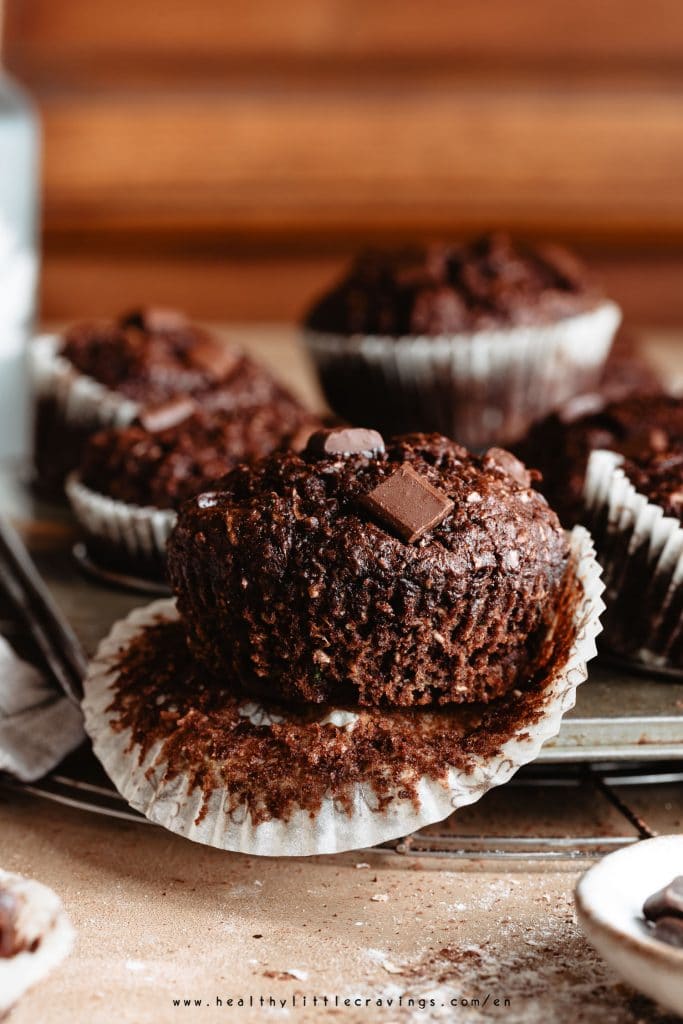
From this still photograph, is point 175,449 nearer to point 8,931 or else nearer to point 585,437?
point 585,437

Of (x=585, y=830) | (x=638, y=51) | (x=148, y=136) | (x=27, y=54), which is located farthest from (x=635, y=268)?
(x=585, y=830)

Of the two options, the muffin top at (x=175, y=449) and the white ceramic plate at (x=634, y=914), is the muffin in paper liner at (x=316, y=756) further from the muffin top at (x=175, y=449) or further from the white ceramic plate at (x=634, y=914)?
the muffin top at (x=175, y=449)

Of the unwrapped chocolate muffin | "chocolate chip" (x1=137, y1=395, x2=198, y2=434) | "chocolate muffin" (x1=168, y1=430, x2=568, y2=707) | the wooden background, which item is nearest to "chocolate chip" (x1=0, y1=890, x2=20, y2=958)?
"chocolate muffin" (x1=168, y1=430, x2=568, y2=707)

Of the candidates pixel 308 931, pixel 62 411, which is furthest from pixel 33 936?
pixel 62 411

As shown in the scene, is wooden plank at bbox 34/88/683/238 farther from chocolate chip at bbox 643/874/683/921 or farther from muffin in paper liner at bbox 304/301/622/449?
chocolate chip at bbox 643/874/683/921

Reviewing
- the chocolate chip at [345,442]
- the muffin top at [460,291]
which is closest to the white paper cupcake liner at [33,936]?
the chocolate chip at [345,442]
